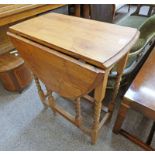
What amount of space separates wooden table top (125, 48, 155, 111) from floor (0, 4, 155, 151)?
1.70 ft

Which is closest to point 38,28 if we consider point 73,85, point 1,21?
point 73,85

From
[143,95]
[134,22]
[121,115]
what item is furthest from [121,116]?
[134,22]

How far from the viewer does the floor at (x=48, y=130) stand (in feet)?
4.06

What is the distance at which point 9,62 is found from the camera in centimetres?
145

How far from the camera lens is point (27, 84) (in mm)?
1675

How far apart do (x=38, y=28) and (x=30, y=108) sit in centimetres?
91

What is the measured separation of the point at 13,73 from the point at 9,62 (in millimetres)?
114

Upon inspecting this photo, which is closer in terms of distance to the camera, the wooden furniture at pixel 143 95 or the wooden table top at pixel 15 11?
the wooden furniture at pixel 143 95

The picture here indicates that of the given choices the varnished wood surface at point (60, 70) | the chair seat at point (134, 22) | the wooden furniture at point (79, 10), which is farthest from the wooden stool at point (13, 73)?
the chair seat at point (134, 22)

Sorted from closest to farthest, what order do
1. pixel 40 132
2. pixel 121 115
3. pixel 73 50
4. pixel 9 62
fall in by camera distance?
pixel 73 50, pixel 121 115, pixel 40 132, pixel 9 62

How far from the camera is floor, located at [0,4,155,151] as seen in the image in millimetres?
1237

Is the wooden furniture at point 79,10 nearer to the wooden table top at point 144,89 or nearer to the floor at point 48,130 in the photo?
the floor at point 48,130

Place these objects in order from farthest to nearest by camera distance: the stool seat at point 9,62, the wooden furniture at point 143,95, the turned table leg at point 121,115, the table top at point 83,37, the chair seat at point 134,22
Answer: the chair seat at point 134,22
the stool seat at point 9,62
the turned table leg at point 121,115
the wooden furniture at point 143,95
the table top at point 83,37

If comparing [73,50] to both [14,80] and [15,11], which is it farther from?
[14,80]
